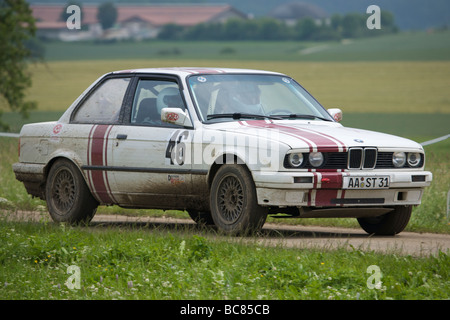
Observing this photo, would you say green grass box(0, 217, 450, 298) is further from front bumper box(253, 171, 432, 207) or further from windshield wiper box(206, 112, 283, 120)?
windshield wiper box(206, 112, 283, 120)

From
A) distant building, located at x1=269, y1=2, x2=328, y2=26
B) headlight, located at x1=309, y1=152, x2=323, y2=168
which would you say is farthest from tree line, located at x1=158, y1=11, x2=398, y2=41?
headlight, located at x1=309, y1=152, x2=323, y2=168

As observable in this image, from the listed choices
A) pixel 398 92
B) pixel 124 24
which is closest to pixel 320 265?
pixel 398 92

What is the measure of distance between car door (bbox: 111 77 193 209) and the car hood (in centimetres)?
52

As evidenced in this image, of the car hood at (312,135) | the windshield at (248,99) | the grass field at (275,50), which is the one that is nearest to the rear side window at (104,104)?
the windshield at (248,99)

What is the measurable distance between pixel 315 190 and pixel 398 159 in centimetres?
104

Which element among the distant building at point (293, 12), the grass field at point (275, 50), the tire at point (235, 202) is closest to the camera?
the tire at point (235, 202)

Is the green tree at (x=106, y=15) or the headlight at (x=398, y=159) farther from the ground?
the green tree at (x=106, y=15)

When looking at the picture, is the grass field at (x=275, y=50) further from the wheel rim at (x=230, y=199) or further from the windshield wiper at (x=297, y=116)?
the wheel rim at (x=230, y=199)

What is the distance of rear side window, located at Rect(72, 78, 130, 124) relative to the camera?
11.3m

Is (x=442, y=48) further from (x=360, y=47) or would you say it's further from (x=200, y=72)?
(x=200, y=72)

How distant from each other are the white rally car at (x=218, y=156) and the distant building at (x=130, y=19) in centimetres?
10262

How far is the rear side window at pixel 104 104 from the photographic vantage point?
446 inches

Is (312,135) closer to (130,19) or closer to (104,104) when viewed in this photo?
(104,104)

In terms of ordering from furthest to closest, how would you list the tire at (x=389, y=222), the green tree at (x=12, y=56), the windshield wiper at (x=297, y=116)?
the green tree at (x=12, y=56) → the windshield wiper at (x=297, y=116) → the tire at (x=389, y=222)
